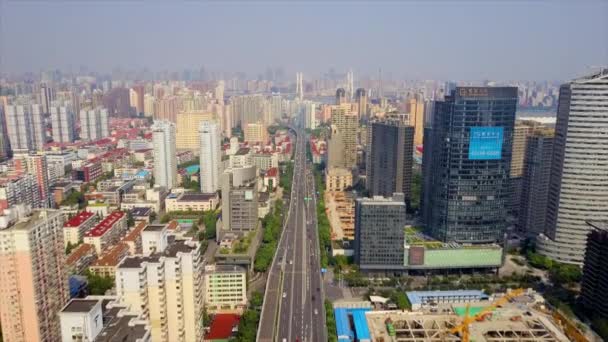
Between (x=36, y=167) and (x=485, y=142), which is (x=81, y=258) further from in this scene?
(x=485, y=142)

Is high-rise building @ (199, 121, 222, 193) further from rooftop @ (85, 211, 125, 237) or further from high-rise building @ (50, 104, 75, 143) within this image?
high-rise building @ (50, 104, 75, 143)

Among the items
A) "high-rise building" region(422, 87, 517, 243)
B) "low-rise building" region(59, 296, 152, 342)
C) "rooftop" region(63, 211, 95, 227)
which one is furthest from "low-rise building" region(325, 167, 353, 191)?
"low-rise building" region(59, 296, 152, 342)

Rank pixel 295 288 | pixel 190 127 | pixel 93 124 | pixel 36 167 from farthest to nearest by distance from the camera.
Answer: pixel 93 124, pixel 190 127, pixel 36 167, pixel 295 288

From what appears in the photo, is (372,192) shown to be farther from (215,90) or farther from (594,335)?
(215,90)

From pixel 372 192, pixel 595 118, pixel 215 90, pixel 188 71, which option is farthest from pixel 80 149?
pixel 188 71

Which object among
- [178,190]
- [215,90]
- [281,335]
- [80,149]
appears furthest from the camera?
[215,90]

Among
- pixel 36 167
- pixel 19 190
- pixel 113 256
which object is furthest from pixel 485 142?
pixel 36 167

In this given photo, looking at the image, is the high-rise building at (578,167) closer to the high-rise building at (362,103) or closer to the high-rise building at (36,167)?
the high-rise building at (36,167)
